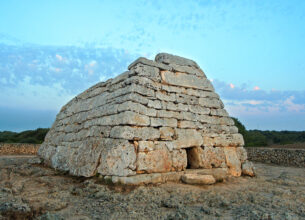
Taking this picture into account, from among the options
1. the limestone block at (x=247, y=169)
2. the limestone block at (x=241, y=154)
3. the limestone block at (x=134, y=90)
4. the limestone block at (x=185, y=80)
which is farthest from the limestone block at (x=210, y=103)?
the limestone block at (x=247, y=169)

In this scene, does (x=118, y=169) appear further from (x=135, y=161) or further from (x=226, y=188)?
(x=226, y=188)

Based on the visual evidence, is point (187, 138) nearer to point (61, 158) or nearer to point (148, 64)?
point (148, 64)

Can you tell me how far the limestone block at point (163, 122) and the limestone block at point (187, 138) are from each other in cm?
20

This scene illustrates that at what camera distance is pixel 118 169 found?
4160 millimetres

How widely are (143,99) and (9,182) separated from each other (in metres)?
3.21

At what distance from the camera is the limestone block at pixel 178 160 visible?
4805 millimetres

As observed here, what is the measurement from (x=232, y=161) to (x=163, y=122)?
221cm

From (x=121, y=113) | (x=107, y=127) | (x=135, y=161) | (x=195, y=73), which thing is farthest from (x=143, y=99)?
(x=195, y=73)

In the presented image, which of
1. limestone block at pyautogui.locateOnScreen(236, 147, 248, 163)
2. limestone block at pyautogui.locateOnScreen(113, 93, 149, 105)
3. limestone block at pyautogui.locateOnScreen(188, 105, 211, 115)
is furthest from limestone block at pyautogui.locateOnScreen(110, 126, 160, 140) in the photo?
limestone block at pyautogui.locateOnScreen(236, 147, 248, 163)

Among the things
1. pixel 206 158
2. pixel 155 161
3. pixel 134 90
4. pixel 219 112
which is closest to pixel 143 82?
pixel 134 90

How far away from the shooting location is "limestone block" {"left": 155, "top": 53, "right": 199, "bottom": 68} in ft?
20.2

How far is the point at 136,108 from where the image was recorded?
472cm

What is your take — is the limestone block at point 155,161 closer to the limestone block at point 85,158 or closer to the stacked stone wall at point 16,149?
the limestone block at point 85,158

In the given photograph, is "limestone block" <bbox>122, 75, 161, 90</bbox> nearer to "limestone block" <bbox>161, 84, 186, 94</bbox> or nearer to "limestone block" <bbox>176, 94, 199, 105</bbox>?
"limestone block" <bbox>161, 84, 186, 94</bbox>
